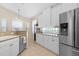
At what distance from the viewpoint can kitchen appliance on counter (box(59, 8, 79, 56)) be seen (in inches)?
106

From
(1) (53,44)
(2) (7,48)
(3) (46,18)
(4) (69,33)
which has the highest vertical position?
(3) (46,18)

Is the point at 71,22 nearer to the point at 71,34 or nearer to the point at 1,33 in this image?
the point at 71,34

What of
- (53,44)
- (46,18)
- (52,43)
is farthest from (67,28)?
(46,18)

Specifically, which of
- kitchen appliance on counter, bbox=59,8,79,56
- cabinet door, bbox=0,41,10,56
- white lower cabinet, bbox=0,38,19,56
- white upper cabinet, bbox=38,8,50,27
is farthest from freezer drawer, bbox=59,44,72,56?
white upper cabinet, bbox=38,8,50,27

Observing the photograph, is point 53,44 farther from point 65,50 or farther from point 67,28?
point 67,28

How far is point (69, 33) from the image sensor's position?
2.98 meters

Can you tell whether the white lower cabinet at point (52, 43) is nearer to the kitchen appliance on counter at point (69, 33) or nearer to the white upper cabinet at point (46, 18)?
the kitchen appliance on counter at point (69, 33)

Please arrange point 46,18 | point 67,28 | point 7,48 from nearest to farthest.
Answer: point 7,48, point 67,28, point 46,18

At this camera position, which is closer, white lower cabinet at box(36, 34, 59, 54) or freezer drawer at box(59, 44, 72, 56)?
freezer drawer at box(59, 44, 72, 56)

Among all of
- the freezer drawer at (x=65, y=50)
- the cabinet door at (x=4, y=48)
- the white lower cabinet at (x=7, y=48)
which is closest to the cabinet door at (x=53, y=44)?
the freezer drawer at (x=65, y=50)

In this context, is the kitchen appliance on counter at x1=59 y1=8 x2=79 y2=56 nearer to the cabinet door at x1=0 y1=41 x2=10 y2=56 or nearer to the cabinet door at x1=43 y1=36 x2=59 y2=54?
the cabinet door at x1=43 y1=36 x2=59 y2=54

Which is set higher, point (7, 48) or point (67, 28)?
point (67, 28)

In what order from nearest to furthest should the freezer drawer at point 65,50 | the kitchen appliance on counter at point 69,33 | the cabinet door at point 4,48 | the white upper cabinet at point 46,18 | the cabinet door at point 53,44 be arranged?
the cabinet door at point 4,48
the kitchen appliance on counter at point 69,33
the freezer drawer at point 65,50
the cabinet door at point 53,44
the white upper cabinet at point 46,18

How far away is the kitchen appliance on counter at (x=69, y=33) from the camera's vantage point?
2705 mm
